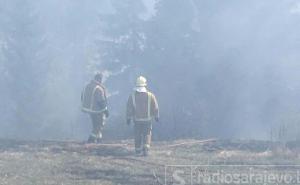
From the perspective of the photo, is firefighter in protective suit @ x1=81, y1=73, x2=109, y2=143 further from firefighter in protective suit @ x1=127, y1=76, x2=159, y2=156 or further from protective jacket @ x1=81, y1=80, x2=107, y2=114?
firefighter in protective suit @ x1=127, y1=76, x2=159, y2=156

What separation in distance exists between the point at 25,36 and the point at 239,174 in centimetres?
2973

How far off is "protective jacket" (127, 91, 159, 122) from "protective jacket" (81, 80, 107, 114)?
145 centimetres

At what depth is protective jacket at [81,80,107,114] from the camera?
16.2 metres

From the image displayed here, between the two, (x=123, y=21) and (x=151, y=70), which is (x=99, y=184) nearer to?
(x=151, y=70)

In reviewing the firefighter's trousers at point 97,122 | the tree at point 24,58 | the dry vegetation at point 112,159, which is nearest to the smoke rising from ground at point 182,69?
the tree at point 24,58

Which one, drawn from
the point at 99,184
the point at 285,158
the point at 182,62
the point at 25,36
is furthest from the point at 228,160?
the point at 25,36

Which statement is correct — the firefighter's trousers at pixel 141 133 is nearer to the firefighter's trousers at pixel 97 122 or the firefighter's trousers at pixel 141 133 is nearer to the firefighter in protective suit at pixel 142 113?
the firefighter in protective suit at pixel 142 113

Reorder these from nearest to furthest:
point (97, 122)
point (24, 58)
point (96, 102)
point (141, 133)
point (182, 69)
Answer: point (141, 133) < point (96, 102) < point (97, 122) < point (182, 69) < point (24, 58)

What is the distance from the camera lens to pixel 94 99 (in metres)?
16.3

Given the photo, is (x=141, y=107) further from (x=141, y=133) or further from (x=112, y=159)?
(x=112, y=159)

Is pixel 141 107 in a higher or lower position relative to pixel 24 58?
lower

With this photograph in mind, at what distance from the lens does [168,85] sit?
112 ft

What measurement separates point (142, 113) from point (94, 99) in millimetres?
1964

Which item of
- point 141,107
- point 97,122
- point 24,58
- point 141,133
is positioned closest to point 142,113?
point 141,107
